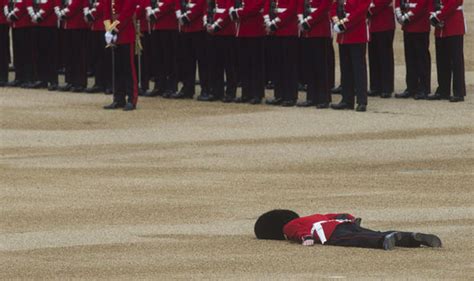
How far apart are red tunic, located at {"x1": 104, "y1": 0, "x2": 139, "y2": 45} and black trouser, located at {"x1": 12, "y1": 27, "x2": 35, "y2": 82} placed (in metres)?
3.63

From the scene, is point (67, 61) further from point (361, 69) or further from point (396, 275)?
point (396, 275)

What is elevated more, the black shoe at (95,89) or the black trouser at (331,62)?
the black trouser at (331,62)

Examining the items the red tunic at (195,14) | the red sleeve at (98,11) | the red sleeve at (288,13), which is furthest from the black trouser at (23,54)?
the red sleeve at (288,13)

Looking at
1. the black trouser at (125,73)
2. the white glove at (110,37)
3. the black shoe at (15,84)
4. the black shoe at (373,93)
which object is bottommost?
the black shoe at (15,84)

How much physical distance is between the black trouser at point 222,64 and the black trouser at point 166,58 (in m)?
0.65

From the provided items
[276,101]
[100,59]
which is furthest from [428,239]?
[100,59]

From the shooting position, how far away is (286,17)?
2008 cm

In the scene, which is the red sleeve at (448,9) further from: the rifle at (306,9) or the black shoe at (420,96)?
the rifle at (306,9)

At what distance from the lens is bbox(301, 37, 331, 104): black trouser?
1998 centimetres

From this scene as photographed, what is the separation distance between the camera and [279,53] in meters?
20.6

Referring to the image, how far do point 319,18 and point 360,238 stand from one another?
9263 millimetres

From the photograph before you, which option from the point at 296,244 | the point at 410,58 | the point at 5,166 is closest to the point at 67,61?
the point at 410,58

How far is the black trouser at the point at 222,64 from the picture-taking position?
21062 mm

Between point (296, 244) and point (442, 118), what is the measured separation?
8099 millimetres
